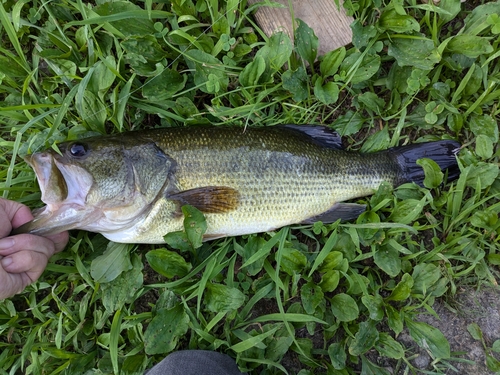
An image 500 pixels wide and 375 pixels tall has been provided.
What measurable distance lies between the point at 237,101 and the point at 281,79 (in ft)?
1.37

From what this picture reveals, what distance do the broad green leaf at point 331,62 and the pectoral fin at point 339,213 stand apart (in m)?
1.12

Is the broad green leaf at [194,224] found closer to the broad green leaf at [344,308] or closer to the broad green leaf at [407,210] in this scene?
the broad green leaf at [344,308]

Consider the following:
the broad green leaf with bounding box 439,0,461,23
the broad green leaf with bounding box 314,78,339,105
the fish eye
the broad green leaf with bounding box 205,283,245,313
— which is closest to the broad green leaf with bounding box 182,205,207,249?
the broad green leaf with bounding box 205,283,245,313

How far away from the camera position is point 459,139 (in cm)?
327

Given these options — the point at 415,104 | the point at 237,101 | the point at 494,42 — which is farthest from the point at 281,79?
the point at 494,42

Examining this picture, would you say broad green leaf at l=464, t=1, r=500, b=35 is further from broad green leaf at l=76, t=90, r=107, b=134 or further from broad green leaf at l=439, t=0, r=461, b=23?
broad green leaf at l=76, t=90, r=107, b=134

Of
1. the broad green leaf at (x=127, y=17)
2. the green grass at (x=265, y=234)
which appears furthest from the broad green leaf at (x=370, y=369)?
the broad green leaf at (x=127, y=17)

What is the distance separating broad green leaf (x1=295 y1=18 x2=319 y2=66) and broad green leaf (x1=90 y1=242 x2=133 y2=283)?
2137 millimetres

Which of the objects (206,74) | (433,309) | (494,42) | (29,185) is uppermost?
(494,42)

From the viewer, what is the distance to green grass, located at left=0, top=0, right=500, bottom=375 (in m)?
2.99

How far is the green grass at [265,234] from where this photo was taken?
118 inches

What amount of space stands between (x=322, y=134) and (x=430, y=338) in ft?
6.00

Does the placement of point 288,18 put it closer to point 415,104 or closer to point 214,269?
point 415,104

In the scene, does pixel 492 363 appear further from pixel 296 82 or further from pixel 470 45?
pixel 296 82
